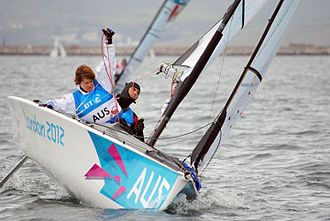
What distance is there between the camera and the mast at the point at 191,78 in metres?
7.32

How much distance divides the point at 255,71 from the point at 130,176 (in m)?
1.78

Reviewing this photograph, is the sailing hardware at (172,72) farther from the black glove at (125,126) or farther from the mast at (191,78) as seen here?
the black glove at (125,126)

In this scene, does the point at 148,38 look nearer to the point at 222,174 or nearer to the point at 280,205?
the point at 222,174

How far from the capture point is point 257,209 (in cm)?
759

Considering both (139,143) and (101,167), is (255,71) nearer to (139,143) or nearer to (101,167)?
(139,143)

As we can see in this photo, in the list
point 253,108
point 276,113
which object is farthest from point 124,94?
point 253,108

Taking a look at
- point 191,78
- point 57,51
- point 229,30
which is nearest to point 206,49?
point 191,78

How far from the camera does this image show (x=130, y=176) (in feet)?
22.5

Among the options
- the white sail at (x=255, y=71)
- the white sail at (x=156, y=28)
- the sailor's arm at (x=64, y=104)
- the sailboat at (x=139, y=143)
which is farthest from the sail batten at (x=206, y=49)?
the white sail at (x=156, y=28)

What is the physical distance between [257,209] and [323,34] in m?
186

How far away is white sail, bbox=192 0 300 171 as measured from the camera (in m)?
7.82

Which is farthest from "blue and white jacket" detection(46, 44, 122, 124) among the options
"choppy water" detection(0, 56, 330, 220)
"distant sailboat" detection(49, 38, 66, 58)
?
"distant sailboat" detection(49, 38, 66, 58)

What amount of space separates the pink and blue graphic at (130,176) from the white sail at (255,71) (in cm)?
108

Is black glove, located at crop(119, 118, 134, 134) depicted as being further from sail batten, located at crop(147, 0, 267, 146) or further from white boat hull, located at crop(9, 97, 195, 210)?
white boat hull, located at crop(9, 97, 195, 210)
